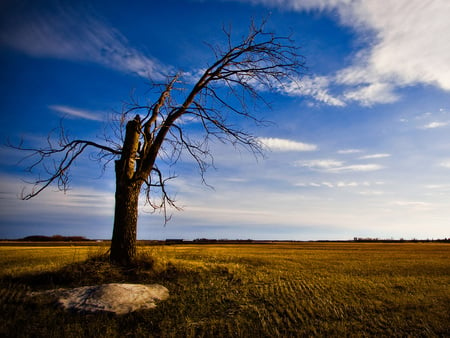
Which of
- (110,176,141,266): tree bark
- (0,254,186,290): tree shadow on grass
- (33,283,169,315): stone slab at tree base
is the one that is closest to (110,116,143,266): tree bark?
(110,176,141,266): tree bark

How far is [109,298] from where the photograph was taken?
5.73 metres

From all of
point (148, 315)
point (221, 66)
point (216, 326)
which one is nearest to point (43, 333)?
point (148, 315)

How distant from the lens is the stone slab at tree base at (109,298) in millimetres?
5438

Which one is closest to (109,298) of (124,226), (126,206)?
(124,226)

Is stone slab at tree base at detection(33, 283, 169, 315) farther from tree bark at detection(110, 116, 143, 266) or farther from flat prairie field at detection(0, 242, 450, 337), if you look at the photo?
tree bark at detection(110, 116, 143, 266)

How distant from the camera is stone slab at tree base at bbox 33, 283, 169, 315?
17.8ft

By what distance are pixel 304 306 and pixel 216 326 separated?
221cm

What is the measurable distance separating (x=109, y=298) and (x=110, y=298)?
0.02 metres

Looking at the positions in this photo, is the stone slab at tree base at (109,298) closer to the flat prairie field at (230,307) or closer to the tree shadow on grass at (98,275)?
the flat prairie field at (230,307)

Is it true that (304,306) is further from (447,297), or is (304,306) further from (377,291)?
(447,297)

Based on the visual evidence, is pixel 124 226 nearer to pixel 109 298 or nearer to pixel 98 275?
pixel 98 275

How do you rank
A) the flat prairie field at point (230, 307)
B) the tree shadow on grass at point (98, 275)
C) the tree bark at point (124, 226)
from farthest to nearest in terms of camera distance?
the tree bark at point (124, 226), the tree shadow on grass at point (98, 275), the flat prairie field at point (230, 307)

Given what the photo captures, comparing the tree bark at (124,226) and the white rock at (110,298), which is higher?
the tree bark at (124,226)

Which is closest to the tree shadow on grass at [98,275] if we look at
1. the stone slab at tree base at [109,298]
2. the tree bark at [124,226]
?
the tree bark at [124,226]
